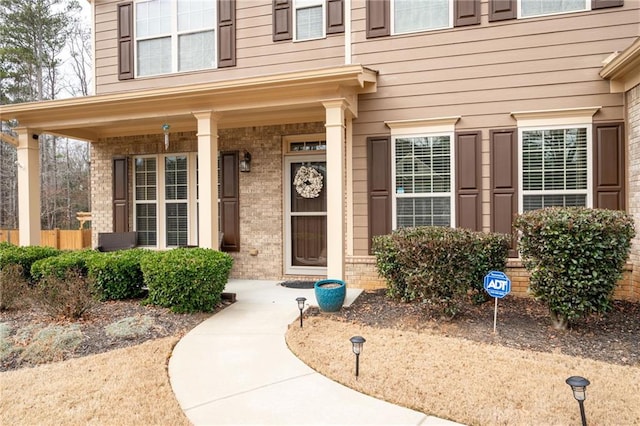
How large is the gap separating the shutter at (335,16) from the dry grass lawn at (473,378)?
4718mm

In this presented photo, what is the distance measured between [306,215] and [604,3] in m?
5.20

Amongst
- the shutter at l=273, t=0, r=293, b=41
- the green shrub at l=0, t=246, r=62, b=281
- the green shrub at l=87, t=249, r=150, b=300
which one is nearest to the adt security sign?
the green shrub at l=87, t=249, r=150, b=300

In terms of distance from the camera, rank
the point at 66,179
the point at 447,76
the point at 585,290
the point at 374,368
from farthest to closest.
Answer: the point at 66,179
the point at 447,76
the point at 585,290
the point at 374,368

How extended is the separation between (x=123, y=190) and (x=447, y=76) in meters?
6.22

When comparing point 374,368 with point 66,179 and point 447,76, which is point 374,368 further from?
point 66,179

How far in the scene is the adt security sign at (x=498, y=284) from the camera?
410cm

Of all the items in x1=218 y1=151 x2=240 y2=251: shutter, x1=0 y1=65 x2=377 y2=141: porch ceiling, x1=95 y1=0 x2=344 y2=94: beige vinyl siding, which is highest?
x1=95 y1=0 x2=344 y2=94: beige vinyl siding

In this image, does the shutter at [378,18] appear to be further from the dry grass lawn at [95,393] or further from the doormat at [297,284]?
the dry grass lawn at [95,393]

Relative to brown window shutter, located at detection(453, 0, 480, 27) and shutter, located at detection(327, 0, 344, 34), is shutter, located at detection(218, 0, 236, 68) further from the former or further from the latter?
brown window shutter, located at detection(453, 0, 480, 27)

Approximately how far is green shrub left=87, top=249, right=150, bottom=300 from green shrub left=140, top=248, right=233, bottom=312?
0.54 m

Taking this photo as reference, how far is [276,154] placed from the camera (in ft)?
22.3

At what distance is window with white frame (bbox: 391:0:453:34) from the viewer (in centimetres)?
577

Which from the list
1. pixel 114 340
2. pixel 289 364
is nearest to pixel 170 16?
pixel 114 340

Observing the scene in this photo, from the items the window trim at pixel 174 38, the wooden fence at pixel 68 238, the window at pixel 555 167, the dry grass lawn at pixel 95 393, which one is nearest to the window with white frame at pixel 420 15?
the window at pixel 555 167
